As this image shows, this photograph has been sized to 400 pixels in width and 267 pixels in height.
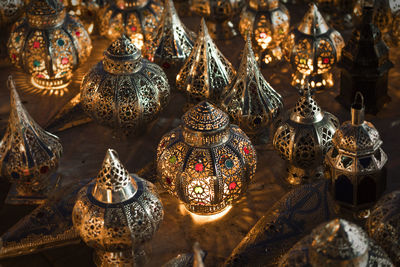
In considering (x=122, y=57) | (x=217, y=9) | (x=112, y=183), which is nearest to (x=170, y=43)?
(x=122, y=57)

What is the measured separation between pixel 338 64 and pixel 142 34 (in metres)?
1.18

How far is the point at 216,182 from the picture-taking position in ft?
11.9

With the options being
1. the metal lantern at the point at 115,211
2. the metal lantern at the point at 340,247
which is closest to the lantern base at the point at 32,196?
the metal lantern at the point at 115,211

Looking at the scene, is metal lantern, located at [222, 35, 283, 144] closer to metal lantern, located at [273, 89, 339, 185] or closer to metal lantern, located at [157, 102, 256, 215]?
metal lantern, located at [273, 89, 339, 185]

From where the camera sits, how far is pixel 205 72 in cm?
423

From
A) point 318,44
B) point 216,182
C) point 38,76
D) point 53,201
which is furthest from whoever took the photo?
point 38,76

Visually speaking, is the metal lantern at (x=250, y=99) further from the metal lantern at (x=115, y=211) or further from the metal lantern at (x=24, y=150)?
the metal lantern at (x=24, y=150)

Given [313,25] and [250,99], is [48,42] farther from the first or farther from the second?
[313,25]

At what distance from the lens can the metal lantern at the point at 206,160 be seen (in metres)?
3.62

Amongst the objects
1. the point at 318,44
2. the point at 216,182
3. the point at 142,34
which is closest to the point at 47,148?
the point at 216,182

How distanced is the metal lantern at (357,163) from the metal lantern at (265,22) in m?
1.31

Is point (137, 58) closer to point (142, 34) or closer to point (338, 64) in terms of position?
point (142, 34)

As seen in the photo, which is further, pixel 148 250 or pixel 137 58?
pixel 137 58

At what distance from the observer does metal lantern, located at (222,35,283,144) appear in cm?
403
